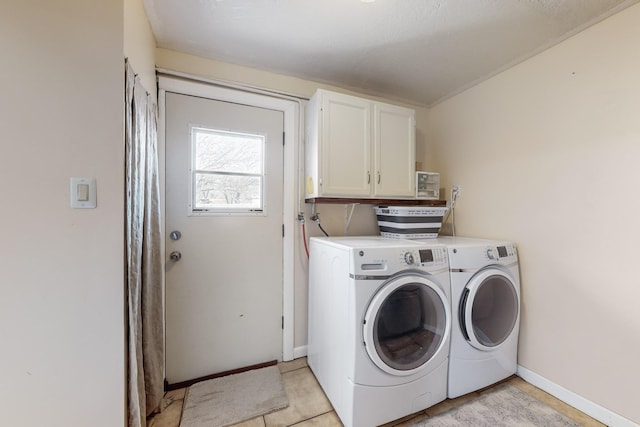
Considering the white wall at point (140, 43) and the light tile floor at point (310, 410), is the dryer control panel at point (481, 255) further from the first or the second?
the white wall at point (140, 43)

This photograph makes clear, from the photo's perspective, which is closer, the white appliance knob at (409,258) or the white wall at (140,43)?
the white wall at (140,43)

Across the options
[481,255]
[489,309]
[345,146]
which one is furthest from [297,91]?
[489,309]

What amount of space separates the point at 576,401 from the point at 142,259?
2.64 m

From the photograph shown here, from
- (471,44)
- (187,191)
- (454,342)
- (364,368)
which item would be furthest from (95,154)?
(471,44)

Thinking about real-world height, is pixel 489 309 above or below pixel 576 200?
below

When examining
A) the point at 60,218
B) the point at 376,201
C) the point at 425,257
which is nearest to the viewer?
the point at 60,218

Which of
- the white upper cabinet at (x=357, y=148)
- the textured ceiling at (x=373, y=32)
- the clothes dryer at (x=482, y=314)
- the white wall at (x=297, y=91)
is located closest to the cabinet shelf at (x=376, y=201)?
the white upper cabinet at (x=357, y=148)

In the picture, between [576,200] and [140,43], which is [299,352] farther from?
[140,43]

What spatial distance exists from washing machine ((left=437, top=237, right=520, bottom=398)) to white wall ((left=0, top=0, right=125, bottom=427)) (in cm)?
177

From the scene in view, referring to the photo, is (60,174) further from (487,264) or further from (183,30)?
(487,264)

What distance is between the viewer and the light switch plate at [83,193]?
3.19 feet

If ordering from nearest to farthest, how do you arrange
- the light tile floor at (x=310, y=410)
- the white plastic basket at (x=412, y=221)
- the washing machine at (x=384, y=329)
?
the washing machine at (x=384, y=329) → the light tile floor at (x=310, y=410) → the white plastic basket at (x=412, y=221)

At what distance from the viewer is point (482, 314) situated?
1601 mm

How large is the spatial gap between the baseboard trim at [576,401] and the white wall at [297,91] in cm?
147
